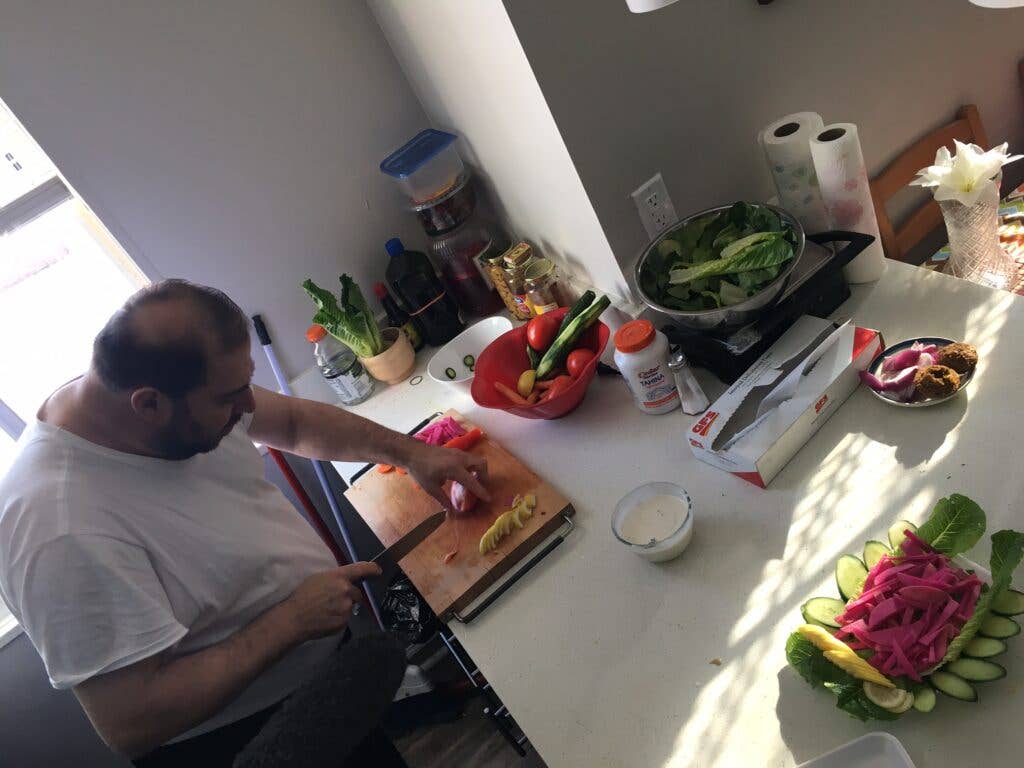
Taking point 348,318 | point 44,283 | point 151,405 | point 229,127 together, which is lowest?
point 348,318

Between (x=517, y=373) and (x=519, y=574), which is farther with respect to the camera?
(x=517, y=373)

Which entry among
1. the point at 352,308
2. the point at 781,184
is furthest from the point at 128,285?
the point at 781,184

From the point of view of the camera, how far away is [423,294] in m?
1.86

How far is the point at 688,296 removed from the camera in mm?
1372

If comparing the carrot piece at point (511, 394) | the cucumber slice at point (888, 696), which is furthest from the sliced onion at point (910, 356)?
the carrot piece at point (511, 394)

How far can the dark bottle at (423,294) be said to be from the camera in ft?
6.12

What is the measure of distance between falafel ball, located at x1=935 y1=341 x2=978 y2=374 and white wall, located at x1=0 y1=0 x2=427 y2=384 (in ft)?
4.22

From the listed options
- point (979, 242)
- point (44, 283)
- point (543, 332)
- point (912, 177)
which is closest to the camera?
point (979, 242)

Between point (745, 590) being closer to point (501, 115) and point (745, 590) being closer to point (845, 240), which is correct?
point (845, 240)

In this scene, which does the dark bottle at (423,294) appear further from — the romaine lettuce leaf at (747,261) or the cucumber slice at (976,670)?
the cucumber slice at (976,670)

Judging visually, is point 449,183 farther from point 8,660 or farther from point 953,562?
point 8,660

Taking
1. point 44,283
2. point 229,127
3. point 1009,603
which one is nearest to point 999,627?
point 1009,603

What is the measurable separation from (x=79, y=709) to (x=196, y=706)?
1.15 metres

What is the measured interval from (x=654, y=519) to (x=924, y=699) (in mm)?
437
